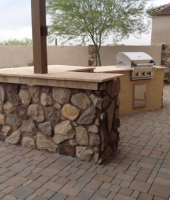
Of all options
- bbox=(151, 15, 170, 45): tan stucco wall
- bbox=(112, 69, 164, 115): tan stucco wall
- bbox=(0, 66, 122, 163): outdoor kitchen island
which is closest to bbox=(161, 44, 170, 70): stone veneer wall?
bbox=(151, 15, 170, 45): tan stucco wall

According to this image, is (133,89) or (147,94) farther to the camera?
(147,94)

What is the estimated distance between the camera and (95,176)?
9.78ft

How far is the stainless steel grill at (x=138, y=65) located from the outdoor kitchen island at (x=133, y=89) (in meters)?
0.12

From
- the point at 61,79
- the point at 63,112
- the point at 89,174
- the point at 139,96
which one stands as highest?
the point at 61,79

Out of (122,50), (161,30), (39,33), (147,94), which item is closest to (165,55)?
(161,30)

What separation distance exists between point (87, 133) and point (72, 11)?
839 cm

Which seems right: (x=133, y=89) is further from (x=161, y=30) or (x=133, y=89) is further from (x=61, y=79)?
(x=161, y=30)

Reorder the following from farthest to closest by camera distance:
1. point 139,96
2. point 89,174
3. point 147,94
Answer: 1. point 147,94
2. point 139,96
3. point 89,174

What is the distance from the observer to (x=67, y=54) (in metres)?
12.2

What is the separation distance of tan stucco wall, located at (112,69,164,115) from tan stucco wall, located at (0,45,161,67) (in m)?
5.46

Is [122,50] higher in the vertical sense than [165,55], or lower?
higher

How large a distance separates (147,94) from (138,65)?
0.79m

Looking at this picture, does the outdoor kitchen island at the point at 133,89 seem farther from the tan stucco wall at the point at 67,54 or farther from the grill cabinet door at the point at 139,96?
the tan stucco wall at the point at 67,54

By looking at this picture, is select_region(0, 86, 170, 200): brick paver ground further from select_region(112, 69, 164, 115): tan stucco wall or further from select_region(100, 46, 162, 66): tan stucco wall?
select_region(100, 46, 162, 66): tan stucco wall
